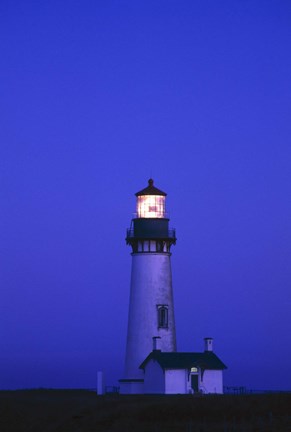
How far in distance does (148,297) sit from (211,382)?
6.03 m

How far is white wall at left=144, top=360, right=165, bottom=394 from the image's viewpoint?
80.1 meters

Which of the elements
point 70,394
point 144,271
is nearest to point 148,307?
point 144,271

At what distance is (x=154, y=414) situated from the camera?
2746 inches

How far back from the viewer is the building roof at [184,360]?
79938 mm

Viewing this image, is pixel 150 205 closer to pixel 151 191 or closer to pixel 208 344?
pixel 151 191

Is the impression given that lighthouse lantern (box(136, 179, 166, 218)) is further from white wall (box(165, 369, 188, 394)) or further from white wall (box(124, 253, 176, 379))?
white wall (box(165, 369, 188, 394))

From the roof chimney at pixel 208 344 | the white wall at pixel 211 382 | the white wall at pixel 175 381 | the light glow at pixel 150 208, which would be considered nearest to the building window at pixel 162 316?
the roof chimney at pixel 208 344

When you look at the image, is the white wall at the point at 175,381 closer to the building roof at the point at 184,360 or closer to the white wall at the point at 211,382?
the building roof at the point at 184,360

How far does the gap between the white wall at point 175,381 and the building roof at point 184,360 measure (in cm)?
39

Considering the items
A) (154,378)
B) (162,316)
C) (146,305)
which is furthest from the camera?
(162,316)

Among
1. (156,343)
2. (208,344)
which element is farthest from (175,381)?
(208,344)

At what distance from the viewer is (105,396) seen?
269ft

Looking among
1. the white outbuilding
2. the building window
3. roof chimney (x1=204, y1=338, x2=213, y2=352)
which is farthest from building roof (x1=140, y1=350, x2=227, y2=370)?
the building window

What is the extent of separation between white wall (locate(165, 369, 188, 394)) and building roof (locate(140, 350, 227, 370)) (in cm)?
39
